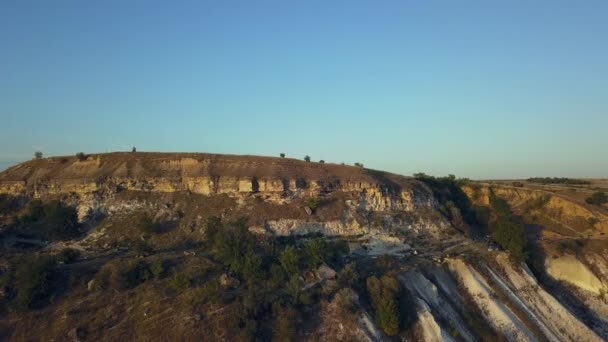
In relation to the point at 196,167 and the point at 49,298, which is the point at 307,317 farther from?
the point at 196,167

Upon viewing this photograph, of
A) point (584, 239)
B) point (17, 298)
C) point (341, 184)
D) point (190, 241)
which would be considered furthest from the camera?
point (341, 184)

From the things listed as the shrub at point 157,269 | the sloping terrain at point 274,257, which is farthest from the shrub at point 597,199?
the shrub at point 157,269

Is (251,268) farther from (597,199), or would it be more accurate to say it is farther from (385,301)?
(597,199)

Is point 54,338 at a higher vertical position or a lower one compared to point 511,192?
lower

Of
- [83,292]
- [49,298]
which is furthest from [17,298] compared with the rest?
[83,292]

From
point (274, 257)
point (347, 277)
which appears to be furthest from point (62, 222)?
point (347, 277)

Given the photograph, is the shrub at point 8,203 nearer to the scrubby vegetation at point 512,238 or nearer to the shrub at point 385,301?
the shrub at point 385,301

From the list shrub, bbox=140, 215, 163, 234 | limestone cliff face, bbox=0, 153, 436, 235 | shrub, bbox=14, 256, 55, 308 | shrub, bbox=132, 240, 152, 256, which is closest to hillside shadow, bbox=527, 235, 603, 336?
limestone cliff face, bbox=0, 153, 436, 235
